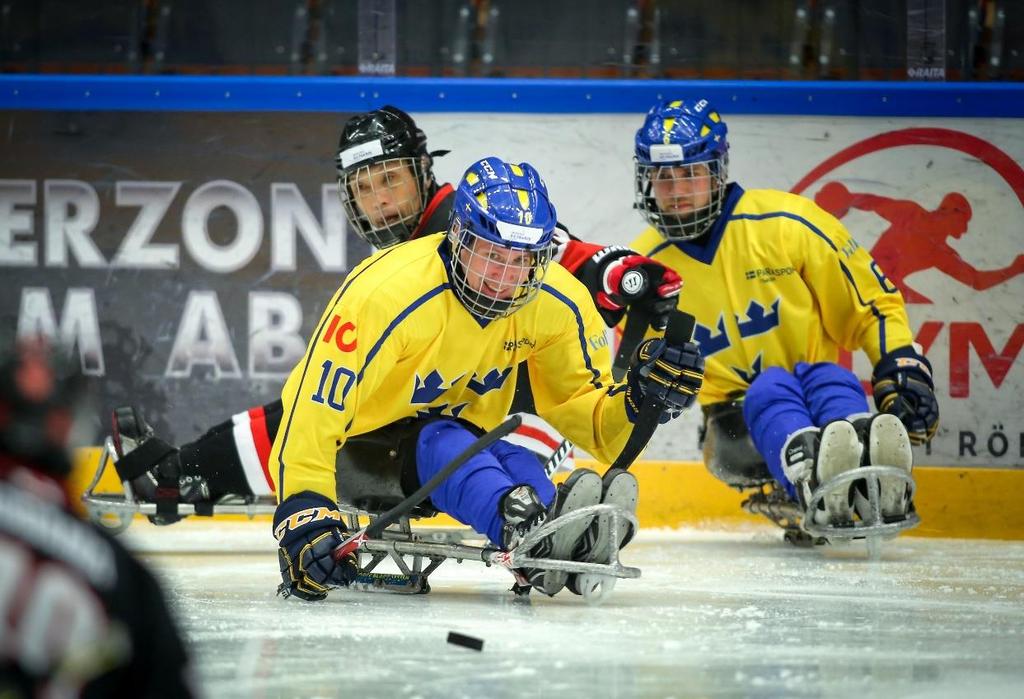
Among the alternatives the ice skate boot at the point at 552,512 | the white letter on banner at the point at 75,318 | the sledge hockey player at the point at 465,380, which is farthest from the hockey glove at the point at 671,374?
the white letter on banner at the point at 75,318

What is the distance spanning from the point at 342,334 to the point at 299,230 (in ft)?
7.90

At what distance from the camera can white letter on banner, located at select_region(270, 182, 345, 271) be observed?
18.1ft

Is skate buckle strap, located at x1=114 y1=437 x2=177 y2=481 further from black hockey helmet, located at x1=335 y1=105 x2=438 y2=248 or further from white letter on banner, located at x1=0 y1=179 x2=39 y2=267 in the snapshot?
white letter on banner, located at x1=0 y1=179 x2=39 y2=267

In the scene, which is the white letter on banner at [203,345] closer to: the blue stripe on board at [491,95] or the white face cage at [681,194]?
the blue stripe on board at [491,95]

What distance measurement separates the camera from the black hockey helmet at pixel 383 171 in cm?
416

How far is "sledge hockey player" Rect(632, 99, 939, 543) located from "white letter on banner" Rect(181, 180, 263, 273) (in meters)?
1.51

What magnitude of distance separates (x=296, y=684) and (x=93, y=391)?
11.6 feet

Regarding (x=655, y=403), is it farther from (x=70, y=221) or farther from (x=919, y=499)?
(x=70, y=221)

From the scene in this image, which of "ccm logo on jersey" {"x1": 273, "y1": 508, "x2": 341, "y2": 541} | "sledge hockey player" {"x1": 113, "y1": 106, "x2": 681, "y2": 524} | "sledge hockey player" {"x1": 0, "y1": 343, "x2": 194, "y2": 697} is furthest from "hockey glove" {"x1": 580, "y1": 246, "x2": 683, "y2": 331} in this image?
"sledge hockey player" {"x1": 0, "y1": 343, "x2": 194, "y2": 697}

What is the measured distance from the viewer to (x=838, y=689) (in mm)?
2230

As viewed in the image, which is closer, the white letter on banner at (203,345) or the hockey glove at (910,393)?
the hockey glove at (910,393)

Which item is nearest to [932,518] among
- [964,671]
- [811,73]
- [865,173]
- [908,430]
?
[908,430]

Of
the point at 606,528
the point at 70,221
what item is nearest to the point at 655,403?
the point at 606,528

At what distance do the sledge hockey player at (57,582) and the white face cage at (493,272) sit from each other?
200cm
